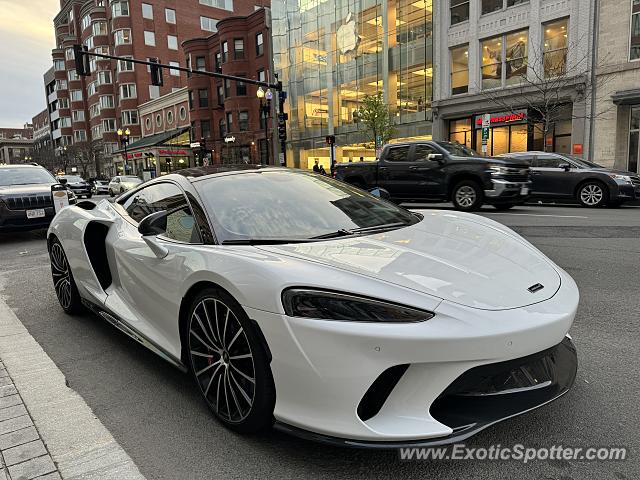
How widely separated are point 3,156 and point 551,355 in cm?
15090

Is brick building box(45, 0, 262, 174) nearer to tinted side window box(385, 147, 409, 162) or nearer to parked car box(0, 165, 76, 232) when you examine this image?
tinted side window box(385, 147, 409, 162)

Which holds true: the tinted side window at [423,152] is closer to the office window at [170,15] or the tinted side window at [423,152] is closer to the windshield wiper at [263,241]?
the windshield wiper at [263,241]

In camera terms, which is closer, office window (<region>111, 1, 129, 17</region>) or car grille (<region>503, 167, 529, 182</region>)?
car grille (<region>503, 167, 529, 182</region>)

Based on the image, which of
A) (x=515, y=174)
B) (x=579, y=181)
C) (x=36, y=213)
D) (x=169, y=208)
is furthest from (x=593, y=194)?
(x=36, y=213)

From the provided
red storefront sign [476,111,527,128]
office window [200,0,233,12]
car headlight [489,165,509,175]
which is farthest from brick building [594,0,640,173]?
office window [200,0,233,12]

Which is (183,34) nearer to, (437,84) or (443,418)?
(437,84)

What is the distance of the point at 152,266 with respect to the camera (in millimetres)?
2902

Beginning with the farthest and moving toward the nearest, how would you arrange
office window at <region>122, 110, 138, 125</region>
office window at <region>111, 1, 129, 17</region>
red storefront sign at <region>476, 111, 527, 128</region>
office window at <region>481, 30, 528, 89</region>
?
office window at <region>122, 110, 138, 125</region> < office window at <region>111, 1, 129, 17</region> < office window at <region>481, 30, 528, 89</region> < red storefront sign at <region>476, 111, 527, 128</region>

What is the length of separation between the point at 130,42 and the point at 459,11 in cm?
4177

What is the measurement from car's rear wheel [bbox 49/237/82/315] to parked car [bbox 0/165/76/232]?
17.1 ft

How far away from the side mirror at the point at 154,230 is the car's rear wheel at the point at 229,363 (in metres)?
0.50

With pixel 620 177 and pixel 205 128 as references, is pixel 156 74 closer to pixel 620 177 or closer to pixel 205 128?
pixel 620 177

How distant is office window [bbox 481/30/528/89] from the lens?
75.7 ft

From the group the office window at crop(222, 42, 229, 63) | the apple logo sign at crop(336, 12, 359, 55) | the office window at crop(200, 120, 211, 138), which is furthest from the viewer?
the office window at crop(200, 120, 211, 138)
